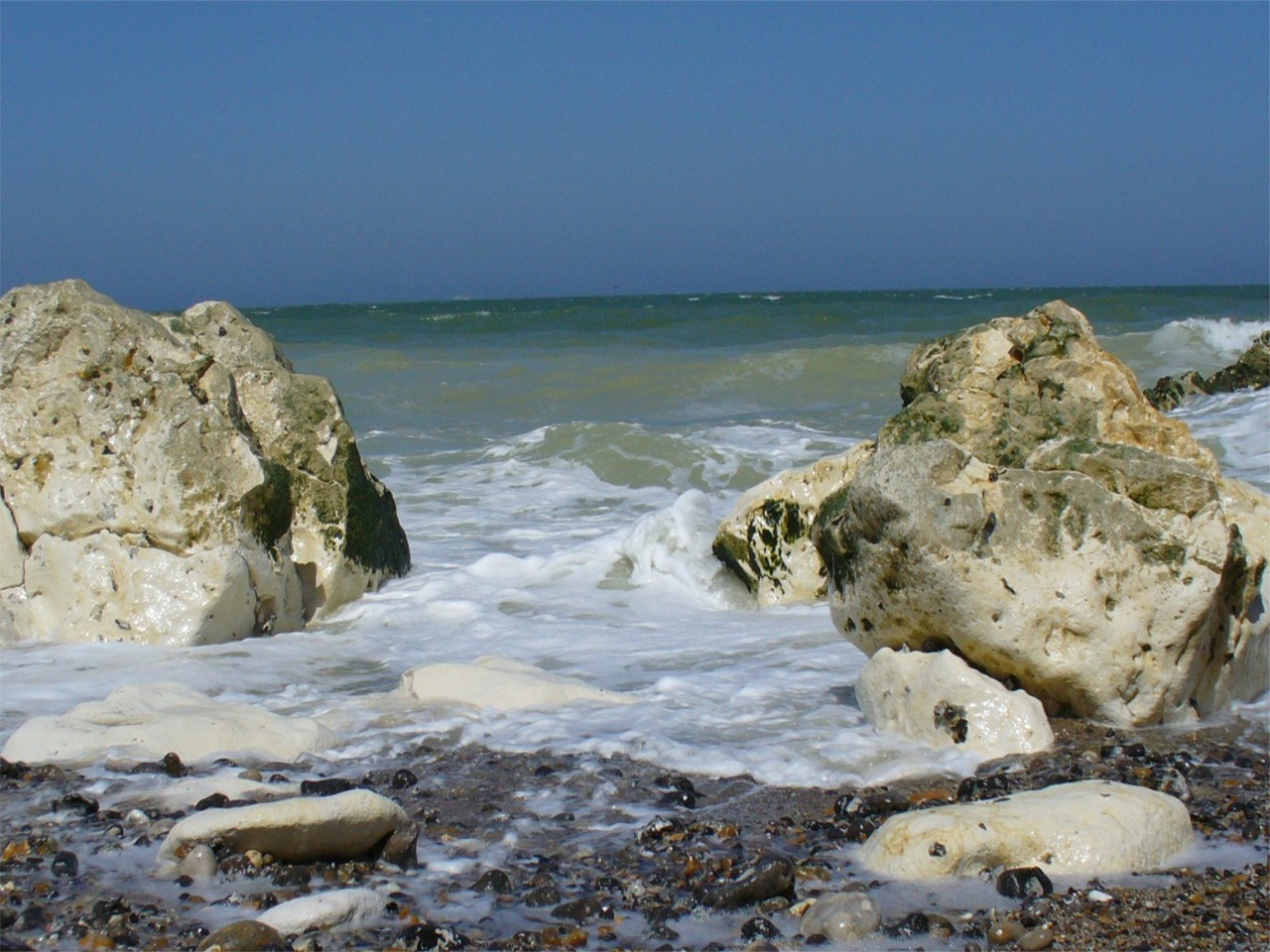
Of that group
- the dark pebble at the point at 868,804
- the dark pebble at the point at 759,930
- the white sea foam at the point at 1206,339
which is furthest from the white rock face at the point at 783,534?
the white sea foam at the point at 1206,339

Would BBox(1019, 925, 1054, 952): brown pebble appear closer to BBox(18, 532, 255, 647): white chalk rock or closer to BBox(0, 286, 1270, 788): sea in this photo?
BBox(0, 286, 1270, 788): sea

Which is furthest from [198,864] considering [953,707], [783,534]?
[783,534]

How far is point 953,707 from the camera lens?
4.42 metres

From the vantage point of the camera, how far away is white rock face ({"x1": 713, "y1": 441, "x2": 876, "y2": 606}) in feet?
22.4

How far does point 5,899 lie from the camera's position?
3.18m

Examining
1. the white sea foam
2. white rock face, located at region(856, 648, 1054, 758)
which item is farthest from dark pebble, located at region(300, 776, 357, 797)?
the white sea foam

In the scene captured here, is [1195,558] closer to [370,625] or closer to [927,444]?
[927,444]

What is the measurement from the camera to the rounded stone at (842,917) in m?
3.04

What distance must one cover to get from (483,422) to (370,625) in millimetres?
9406

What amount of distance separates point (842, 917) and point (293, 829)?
1.32m

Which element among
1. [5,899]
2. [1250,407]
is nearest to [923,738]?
[5,899]

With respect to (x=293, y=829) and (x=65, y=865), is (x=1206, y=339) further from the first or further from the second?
(x=65, y=865)

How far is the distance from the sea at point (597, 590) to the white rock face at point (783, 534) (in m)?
0.17

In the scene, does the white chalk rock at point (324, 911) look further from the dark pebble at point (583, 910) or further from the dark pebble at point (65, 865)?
the dark pebble at point (65, 865)
